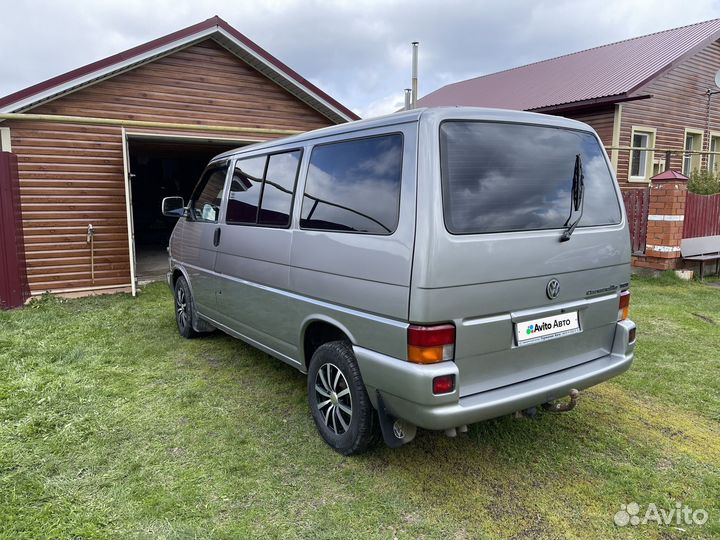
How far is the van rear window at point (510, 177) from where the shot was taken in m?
2.53

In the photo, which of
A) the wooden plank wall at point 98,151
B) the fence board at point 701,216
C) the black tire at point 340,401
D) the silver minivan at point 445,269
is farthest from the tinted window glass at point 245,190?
the fence board at point 701,216

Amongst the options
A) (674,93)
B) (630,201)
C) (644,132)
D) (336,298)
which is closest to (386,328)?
(336,298)

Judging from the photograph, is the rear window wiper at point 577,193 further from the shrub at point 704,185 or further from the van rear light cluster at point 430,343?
the shrub at point 704,185

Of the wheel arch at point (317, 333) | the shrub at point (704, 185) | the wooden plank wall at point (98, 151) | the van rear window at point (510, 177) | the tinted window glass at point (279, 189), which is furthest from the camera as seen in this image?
the shrub at point (704, 185)

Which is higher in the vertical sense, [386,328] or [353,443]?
[386,328]

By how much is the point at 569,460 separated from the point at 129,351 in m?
4.16

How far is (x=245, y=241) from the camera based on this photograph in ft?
12.9

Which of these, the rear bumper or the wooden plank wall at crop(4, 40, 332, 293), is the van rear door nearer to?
the rear bumper

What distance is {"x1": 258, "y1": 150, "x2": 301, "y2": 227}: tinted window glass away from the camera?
3.48 metres

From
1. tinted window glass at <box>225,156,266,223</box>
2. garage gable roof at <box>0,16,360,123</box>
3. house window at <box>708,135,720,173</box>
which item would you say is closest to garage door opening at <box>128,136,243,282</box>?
garage gable roof at <box>0,16,360,123</box>

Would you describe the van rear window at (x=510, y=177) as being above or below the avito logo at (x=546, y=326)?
above

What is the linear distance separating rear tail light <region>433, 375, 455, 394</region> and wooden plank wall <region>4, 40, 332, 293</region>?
7293 millimetres

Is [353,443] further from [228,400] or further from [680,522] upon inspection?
[680,522]

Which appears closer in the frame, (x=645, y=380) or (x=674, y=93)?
(x=645, y=380)
